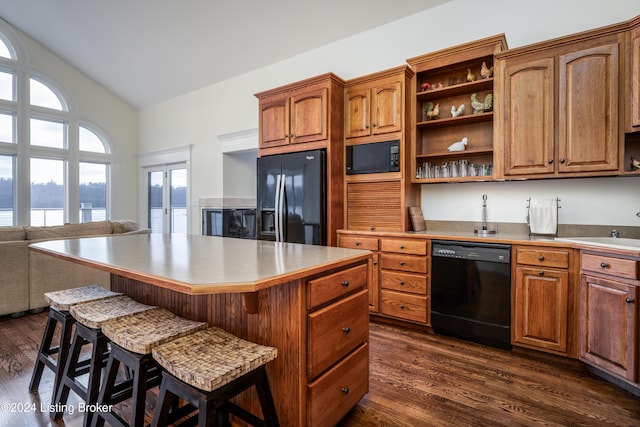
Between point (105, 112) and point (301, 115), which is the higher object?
point (105, 112)

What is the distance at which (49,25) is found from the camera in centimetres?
514

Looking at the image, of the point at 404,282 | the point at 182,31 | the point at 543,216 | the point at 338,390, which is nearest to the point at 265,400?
the point at 338,390

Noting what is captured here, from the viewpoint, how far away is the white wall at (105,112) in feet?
18.7

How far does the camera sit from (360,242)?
3273 mm

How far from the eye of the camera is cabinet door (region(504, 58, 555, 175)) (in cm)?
256

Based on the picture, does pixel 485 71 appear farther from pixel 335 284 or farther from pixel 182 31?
pixel 182 31

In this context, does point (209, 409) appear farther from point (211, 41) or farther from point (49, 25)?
point (49, 25)

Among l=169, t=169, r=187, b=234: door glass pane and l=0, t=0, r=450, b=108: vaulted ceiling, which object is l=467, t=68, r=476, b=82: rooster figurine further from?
l=169, t=169, r=187, b=234: door glass pane

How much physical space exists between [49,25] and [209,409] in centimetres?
658

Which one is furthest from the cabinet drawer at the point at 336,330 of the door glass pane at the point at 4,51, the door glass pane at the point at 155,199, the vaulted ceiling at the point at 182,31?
the door glass pane at the point at 4,51

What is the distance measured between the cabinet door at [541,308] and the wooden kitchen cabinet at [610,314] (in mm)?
110

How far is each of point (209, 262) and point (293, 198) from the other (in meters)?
2.20

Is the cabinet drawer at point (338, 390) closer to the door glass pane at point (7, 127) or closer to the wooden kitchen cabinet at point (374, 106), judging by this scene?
the wooden kitchen cabinet at point (374, 106)

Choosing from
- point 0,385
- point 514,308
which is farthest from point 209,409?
point 514,308
